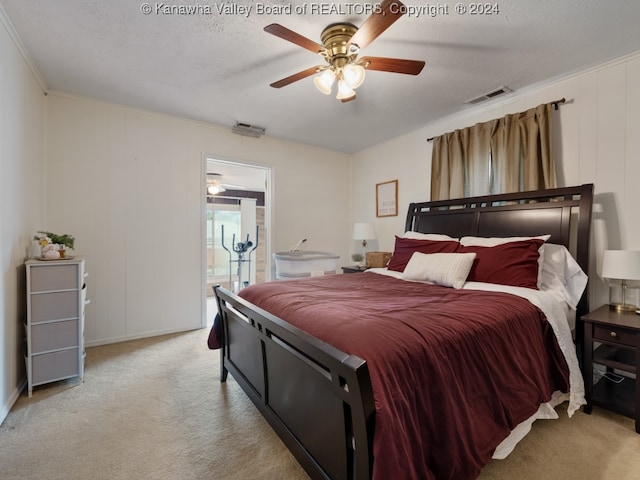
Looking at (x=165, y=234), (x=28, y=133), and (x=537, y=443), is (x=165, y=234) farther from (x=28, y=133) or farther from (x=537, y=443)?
(x=537, y=443)

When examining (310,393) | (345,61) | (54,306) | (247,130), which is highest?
(247,130)

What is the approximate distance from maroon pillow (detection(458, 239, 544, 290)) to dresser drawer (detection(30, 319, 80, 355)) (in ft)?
10.3

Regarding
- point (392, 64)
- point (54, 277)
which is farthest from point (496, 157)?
point (54, 277)

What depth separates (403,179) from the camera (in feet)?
13.3

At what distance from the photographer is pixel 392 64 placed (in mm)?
1915

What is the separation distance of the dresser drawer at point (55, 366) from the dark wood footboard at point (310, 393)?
4.69 ft

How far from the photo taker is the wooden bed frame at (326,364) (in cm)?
103

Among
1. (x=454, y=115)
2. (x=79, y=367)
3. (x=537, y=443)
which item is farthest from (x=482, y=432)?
(x=454, y=115)

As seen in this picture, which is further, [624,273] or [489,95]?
[489,95]

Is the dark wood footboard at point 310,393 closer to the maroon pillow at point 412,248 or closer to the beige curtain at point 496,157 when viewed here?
the maroon pillow at point 412,248

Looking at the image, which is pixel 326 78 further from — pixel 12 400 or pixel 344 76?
pixel 12 400

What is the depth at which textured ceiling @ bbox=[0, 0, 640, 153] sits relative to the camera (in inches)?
72.8

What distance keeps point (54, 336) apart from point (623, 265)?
4068 mm

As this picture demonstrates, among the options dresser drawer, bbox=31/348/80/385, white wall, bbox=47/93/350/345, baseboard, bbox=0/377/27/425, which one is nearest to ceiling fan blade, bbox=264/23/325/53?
white wall, bbox=47/93/350/345
